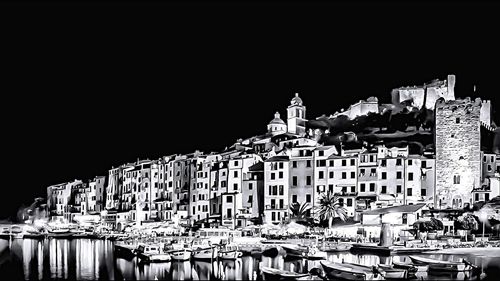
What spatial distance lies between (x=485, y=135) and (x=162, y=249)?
38.4 metres

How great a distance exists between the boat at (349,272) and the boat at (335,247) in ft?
33.3

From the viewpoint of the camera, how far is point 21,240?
241 feet

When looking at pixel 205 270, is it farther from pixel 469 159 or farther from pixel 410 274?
pixel 469 159

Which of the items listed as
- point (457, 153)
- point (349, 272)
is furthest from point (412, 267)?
point (457, 153)

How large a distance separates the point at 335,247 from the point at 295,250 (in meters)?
3.42

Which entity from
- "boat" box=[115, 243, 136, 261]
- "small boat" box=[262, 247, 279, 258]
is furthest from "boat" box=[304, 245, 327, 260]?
"boat" box=[115, 243, 136, 261]

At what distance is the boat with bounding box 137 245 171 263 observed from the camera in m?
44.7

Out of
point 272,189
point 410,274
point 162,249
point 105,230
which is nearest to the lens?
point 410,274

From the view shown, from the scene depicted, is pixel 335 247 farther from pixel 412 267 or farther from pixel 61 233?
pixel 61 233

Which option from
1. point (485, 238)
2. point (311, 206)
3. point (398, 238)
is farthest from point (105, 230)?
point (485, 238)

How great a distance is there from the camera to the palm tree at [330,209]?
180 ft

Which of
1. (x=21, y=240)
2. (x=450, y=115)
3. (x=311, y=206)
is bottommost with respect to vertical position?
(x=21, y=240)

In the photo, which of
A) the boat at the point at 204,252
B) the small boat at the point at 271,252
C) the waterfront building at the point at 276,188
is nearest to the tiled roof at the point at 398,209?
the waterfront building at the point at 276,188

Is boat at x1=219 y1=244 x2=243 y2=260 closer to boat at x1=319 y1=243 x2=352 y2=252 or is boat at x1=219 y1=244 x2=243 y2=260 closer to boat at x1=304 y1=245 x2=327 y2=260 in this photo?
boat at x1=304 y1=245 x2=327 y2=260
